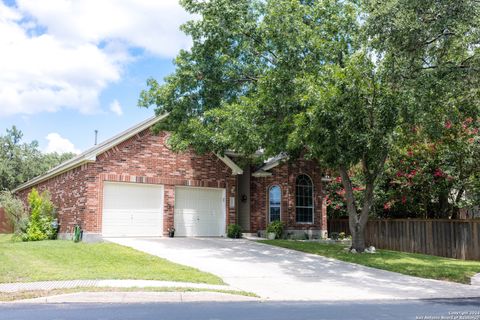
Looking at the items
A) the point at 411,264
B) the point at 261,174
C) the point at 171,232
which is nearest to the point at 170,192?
the point at 171,232

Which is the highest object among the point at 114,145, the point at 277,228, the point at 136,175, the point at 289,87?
the point at 289,87

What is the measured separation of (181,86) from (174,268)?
931 cm

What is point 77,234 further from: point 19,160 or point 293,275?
point 19,160

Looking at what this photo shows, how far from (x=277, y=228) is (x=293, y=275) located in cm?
969

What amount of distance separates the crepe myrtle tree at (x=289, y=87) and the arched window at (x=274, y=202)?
3.93 m

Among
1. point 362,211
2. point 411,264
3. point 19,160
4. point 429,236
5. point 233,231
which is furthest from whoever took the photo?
point 19,160

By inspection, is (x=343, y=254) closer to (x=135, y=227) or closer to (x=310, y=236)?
(x=310, y=236)

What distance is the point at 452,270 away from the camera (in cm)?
1409

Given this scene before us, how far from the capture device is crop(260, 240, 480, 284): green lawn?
13.4 meters

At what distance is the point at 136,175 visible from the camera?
20500 mm

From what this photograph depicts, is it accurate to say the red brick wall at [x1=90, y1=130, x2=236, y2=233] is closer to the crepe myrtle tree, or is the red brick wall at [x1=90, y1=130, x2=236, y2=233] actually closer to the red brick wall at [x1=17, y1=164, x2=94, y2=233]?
the red brick wall at [x1=17, y1=164, x2=94, y2=233]

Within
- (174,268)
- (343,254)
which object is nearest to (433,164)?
(343,254)

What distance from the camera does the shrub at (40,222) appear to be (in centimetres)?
2083

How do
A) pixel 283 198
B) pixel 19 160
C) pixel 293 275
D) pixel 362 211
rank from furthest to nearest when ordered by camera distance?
pixel 19 160
pixel 283 198
pixel 362 211
pixel 293 275
